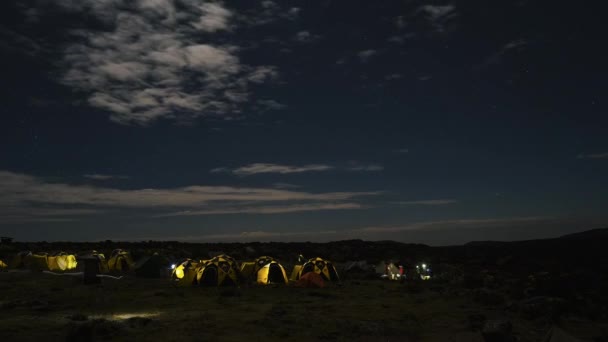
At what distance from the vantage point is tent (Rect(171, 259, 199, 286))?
2656 cm

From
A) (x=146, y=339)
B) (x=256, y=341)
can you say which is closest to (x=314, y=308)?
(x=256, y=341)

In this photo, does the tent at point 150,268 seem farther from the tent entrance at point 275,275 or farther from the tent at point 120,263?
the tent entrance at point 275,275

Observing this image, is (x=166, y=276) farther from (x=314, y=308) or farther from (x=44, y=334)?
(x=44, y=334)

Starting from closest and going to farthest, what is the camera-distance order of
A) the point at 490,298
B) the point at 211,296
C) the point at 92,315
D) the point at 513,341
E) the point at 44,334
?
the point at 513,341 → the point at 44,334 → the point at 92,315 → the point at 490,298 → the point at 211,296

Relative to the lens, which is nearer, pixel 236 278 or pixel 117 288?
pixel 117 288

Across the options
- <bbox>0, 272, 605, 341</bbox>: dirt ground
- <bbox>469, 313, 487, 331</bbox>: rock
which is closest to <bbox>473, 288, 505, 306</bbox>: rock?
<bbox>0, 272, 605, 341</bbox>: dirt ground

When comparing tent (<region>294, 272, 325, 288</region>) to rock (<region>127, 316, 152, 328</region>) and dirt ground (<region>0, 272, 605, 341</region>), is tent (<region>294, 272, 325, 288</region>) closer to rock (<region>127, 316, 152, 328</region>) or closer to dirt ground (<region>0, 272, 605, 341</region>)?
dirt ground (<region>0, 272, 605, 341</region>)

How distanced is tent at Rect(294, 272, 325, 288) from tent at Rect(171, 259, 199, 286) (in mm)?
6627

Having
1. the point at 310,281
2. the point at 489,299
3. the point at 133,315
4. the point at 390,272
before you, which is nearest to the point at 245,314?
the point at 133,315

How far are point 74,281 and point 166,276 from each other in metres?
6.48

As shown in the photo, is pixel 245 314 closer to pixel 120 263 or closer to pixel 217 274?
pixel 217 274

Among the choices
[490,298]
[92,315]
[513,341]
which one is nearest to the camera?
[513,341]

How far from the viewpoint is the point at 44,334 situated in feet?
Answer: 41.5

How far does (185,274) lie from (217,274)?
2.50 metres
